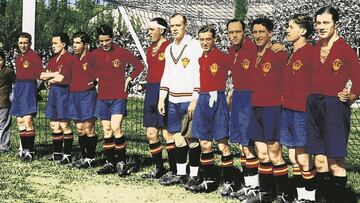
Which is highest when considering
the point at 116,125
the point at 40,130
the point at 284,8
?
the point at 284,8

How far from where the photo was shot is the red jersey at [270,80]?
5.73 metres

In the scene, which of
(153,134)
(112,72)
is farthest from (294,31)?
(112,72)

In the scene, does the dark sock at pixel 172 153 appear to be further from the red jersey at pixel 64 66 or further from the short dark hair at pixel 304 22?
the short dark hair at pixel 304 22

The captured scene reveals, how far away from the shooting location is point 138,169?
7965mm

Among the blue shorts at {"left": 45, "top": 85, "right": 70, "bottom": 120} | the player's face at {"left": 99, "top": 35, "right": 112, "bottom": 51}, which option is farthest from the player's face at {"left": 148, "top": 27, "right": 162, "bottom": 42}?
the blue shorts at {"left": 45, "top": 85, "right": 70, "bottom": 120}

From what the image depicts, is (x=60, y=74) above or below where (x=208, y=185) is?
above

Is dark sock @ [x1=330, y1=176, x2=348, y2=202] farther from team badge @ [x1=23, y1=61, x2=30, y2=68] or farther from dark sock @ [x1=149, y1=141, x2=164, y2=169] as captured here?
team badge @ [x1=23, y1=61, x2=30, y2=68]

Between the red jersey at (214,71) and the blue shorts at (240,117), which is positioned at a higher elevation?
the red jersey at (214,71)

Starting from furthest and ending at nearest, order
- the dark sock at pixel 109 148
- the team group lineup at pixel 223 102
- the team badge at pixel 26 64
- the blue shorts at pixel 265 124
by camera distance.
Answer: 1. the team badge at pixel 26 64
2. the dark sock at pixel 109 148
3. the blue shorts at pixel 265 124
4. the team group lineup at pixel 223 102

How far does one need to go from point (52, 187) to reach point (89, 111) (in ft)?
4.65

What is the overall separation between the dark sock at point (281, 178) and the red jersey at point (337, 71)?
0.96 m

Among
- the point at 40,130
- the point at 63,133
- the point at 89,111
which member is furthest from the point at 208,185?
the point at 40,130

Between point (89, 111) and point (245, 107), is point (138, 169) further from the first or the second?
point (245, 107)

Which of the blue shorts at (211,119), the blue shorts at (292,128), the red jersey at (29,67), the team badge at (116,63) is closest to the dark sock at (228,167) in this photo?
the blue shorts at (211,119)
